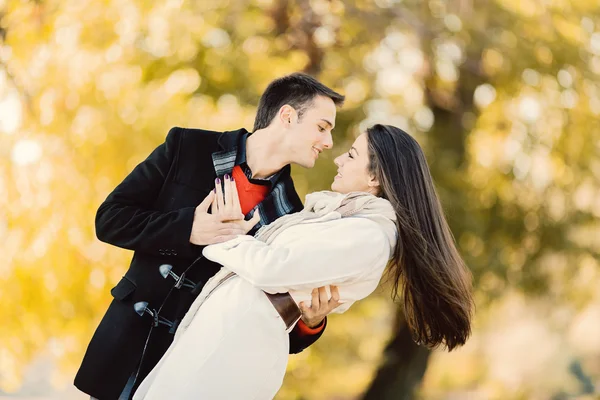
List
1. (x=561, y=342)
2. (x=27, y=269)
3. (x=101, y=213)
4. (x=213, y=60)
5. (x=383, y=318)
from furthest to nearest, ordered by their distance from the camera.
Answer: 1. (x=561, y=342)
2. (x=383, y=318)
3. (x=213, y=60)
4. (x=27, y=269)
5. (x=101, y=213)

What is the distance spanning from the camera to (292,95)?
2.17 meters

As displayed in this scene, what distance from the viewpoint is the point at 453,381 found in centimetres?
882

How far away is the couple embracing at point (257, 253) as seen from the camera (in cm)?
173

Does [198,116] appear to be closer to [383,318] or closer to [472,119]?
[472,119]

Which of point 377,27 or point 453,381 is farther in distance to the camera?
point 453,381

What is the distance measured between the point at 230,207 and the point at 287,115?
378 mm

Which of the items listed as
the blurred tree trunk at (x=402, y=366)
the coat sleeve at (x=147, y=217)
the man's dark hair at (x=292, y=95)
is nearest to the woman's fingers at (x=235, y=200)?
the coat sleeve at (x=147, y=217)

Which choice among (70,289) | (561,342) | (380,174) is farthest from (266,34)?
(561,342)

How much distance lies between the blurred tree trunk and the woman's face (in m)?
5.02

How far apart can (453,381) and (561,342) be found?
186 centimetres

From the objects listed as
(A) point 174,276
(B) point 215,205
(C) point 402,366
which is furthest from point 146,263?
(C) point 402,366

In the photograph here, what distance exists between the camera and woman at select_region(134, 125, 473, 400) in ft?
5.62

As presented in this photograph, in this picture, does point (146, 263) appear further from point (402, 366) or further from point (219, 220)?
point (402, 366)

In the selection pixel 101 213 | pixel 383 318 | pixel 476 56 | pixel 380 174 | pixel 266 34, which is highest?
pixel 101 213
